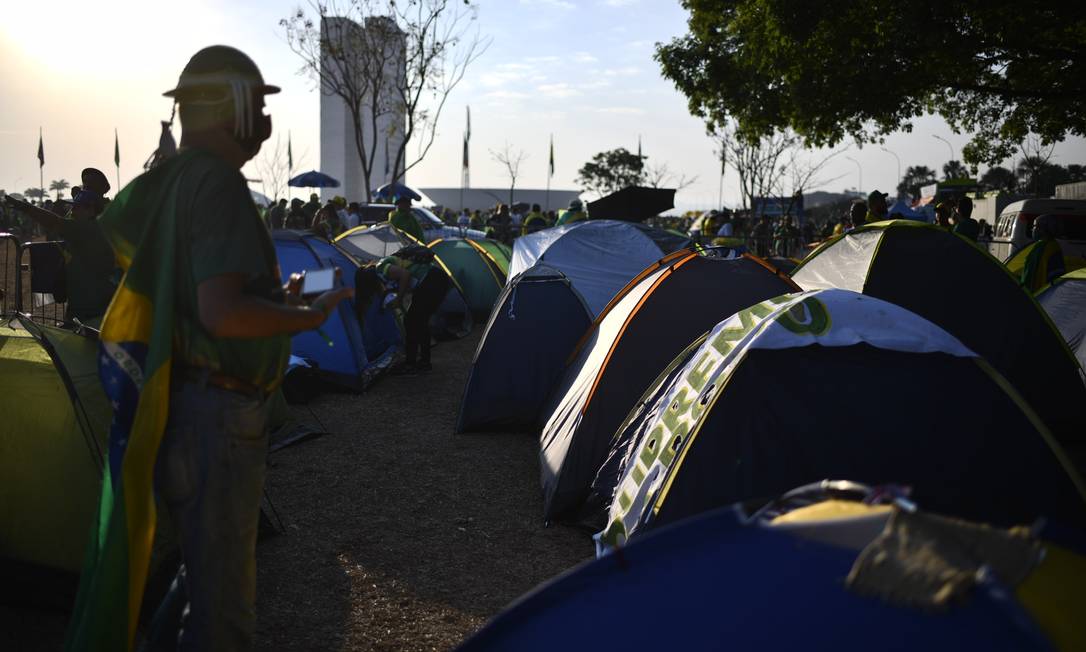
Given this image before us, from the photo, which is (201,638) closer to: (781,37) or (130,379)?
(130,379)

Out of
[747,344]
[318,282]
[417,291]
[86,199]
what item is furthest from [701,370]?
[417,291]

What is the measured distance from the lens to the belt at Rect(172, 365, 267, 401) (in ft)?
8.34

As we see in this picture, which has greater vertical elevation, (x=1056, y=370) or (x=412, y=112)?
(x=412, y=112)

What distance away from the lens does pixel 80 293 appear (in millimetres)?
5996

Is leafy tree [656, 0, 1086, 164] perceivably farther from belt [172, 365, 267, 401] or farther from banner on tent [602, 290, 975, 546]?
belt [172, 365, 267, 401]

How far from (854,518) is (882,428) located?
7.22 ft

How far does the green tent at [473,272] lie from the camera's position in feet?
47.2

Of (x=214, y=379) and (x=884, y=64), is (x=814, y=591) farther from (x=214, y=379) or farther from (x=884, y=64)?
(x=884, y=64)

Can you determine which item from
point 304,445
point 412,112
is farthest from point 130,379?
point 412,112

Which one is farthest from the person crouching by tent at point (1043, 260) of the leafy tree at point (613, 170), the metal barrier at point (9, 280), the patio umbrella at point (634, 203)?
the leafy tree at point (613, 170)

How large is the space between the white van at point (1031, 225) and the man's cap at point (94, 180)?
12535 millimetres

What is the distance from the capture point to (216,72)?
2.60 meters

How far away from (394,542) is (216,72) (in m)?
3.23

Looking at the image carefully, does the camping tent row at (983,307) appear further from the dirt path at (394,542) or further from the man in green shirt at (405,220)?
the man in green shirt at (405,220)
